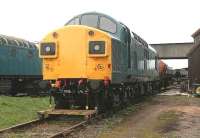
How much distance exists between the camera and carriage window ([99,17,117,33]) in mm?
16500

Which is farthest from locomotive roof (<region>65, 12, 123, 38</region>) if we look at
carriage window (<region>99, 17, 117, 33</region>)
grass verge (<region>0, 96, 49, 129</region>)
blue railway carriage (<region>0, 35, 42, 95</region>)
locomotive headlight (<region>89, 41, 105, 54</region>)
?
→ blue railway carriage (<region>0, 35, 42, 95</region>)

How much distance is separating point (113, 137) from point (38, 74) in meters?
19.7

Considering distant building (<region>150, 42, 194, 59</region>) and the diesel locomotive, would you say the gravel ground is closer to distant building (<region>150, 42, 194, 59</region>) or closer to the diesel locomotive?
the diesel locomotive

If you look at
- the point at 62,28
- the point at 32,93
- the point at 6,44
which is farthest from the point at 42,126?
the point at 32,93

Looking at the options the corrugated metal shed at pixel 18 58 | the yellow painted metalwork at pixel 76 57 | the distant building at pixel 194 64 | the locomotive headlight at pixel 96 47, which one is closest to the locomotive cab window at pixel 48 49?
the yellow painted metalwork at pixel 76 57

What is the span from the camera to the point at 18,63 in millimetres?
27812

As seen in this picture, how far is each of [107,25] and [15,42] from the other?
12.3 m

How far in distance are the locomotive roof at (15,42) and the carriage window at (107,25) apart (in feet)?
34.9

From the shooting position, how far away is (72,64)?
14.9m

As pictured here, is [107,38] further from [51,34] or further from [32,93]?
[32,93]

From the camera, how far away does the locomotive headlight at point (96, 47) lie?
1454 centimetres

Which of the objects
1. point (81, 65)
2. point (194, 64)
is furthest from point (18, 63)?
point (194, 64)

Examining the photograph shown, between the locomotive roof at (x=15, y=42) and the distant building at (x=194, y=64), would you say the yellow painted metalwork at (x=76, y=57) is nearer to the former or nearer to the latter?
the locomotive roof at (x=15, y=42)

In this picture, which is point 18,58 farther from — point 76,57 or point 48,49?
point 76,57
